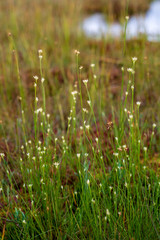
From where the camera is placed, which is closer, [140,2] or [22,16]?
[22,16]

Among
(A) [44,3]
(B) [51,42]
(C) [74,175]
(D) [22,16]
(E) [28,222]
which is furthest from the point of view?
(A) [44,3]

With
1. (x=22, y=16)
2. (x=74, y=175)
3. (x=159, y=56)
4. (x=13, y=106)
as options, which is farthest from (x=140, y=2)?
(x=74, y=175)

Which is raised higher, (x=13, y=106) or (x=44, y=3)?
(x=44, y=3)

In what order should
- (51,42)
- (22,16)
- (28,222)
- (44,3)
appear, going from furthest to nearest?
(44,3), (22,16), (51,42), (28,222)

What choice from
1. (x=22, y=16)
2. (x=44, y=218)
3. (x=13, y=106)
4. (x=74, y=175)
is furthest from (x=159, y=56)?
(x=22, y=16)

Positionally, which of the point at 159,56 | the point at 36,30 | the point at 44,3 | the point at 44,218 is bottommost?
the point at 44,218

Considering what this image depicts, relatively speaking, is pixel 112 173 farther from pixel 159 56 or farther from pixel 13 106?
pixel 159 56
